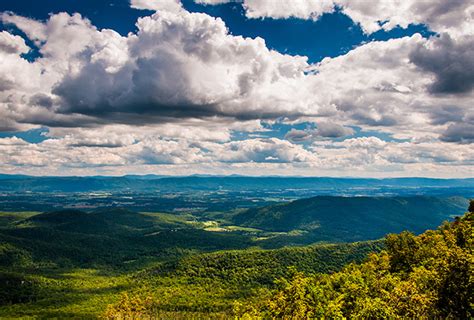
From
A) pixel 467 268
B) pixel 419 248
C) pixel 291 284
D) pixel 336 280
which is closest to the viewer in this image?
pixel 467 268

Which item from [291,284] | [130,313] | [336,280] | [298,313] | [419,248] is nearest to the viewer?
[298,313]

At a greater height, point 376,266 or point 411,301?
point 411,301

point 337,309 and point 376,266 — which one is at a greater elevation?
point 337,309

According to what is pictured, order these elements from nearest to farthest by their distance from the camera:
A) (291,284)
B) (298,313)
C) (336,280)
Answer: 1. (298,313)
2. (291,284)
3. (336,280)

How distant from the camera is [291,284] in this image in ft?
232

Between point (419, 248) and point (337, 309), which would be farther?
point (419, 248)

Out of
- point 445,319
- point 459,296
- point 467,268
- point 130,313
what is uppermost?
point 467,268

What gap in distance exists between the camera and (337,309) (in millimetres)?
55594

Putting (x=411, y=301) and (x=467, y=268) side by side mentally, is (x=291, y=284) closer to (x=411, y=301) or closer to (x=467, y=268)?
(x=411, y=301)

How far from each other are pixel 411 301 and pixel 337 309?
40.6 feet

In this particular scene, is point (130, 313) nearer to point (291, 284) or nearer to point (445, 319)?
point (291, 284)

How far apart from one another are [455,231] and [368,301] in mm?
64067

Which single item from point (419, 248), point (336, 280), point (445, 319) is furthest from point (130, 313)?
point (445, 319)

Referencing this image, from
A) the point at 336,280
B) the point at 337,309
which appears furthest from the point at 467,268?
the point at 336,280
